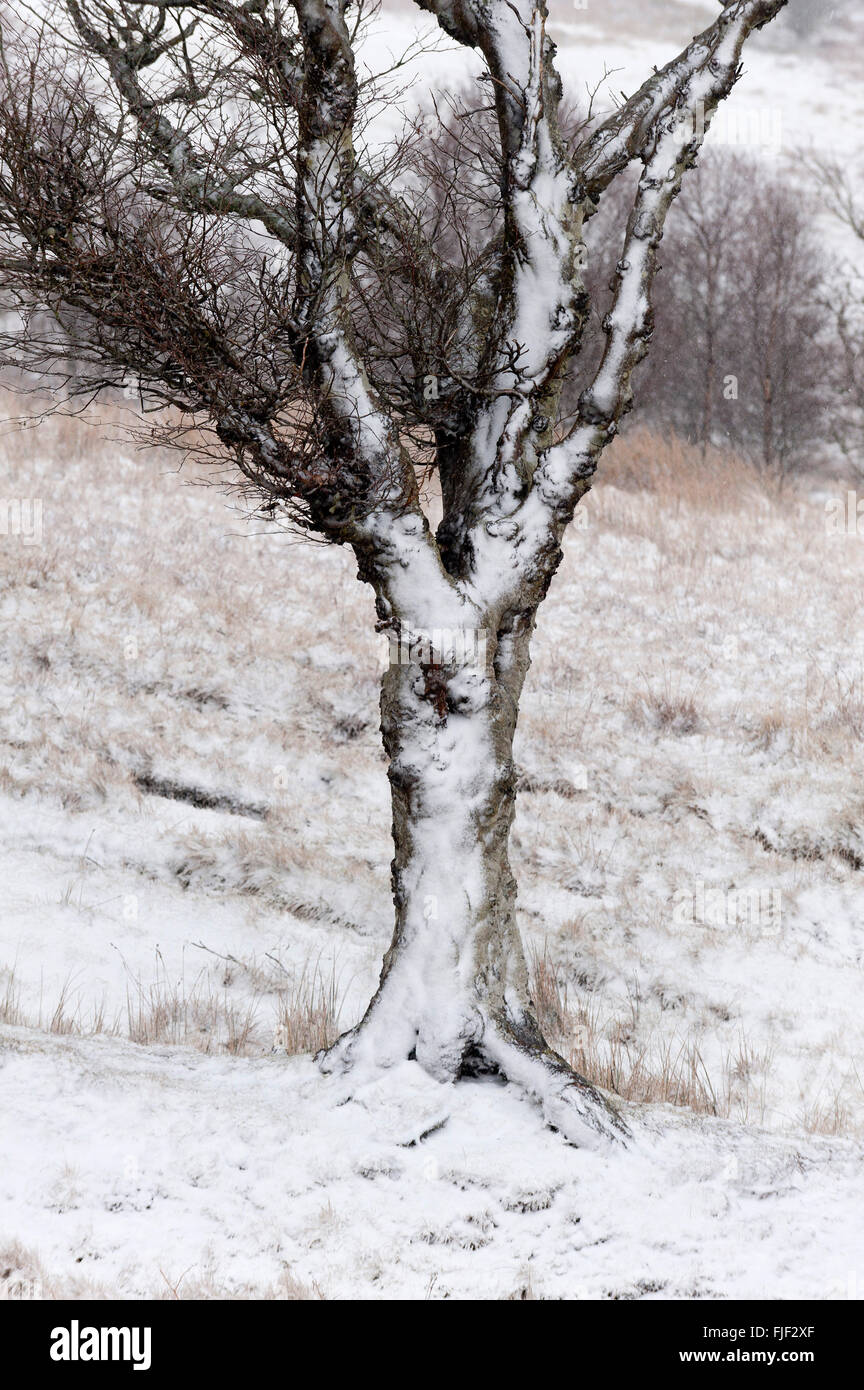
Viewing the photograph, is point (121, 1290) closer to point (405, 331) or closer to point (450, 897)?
point (450, 897)

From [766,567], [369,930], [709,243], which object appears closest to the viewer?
[369,930]

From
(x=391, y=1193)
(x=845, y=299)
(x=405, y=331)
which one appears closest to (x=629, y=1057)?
(x=391, y=1193)

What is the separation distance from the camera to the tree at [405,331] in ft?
14.3

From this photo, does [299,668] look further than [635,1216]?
Yes

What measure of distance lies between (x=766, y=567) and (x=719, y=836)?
5733 mm

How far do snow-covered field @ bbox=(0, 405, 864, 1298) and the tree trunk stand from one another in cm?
20

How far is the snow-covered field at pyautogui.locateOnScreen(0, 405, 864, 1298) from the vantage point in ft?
12.6

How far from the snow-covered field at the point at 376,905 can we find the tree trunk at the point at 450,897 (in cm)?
20

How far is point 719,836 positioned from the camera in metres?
8.66

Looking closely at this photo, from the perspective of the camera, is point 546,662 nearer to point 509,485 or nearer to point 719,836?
point 719,836

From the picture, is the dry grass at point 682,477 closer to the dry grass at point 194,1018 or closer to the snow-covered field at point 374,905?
the snow-covered field at point 374,905

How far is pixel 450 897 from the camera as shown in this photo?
15.3ft

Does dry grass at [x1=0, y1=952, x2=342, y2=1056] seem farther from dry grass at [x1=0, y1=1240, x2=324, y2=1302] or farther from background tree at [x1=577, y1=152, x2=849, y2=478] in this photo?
background tree at [x1=577, y1=152, x2=849, y2=478]
